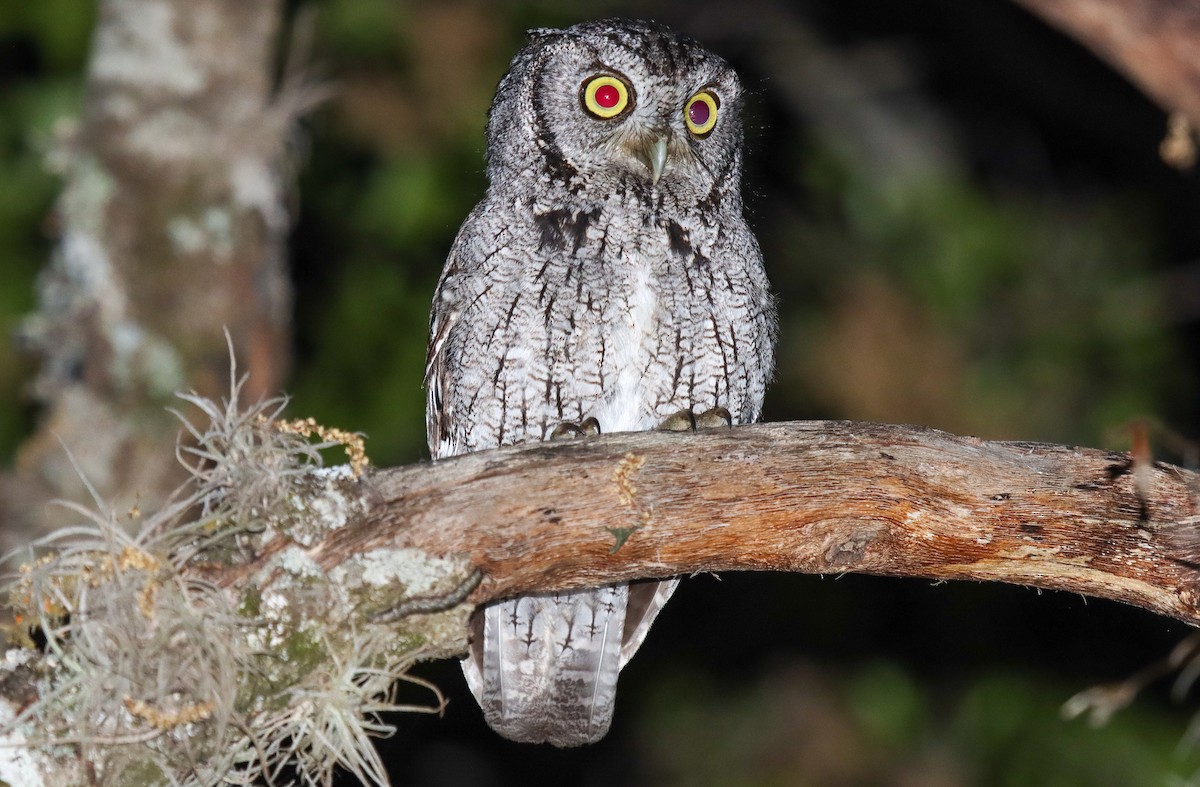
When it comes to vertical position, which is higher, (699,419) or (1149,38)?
(1149,38)

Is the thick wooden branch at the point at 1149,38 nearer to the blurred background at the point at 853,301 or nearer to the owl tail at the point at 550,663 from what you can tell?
the owl tail at the point at 550,663

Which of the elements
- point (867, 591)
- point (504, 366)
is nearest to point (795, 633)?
point (867, 591)

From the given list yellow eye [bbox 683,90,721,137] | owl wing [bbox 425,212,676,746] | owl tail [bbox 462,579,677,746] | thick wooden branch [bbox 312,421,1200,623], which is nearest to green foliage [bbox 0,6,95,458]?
owl wing [bbox 425,212,676,746]

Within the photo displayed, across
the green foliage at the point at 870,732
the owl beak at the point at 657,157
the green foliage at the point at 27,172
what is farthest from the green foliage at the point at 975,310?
the green foliage at the point at 27,172

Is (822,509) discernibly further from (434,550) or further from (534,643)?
(534,643)

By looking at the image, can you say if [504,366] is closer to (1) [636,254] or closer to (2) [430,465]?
(1) [636,254]

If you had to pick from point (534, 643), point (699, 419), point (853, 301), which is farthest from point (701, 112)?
point (853, 301)

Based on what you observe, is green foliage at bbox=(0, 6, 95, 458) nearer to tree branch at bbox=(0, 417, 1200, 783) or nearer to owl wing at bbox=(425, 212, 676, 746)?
owl wing at bbox=(425, 212, 676, 746)
